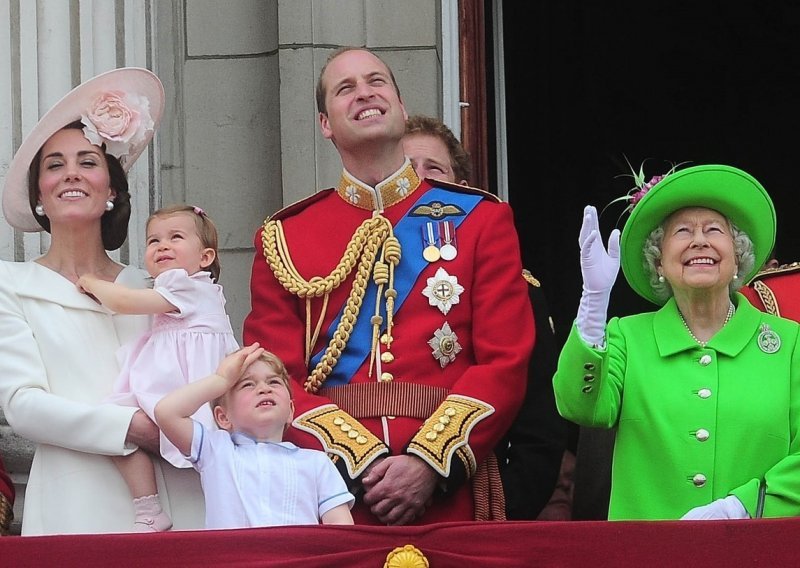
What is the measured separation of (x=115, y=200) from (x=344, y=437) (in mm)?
851

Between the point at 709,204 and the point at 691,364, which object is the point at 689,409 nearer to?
the point at 691,364

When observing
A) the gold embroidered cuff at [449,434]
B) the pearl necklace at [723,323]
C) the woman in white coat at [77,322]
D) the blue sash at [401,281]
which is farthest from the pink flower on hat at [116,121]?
the pearl necklace at [723,323]

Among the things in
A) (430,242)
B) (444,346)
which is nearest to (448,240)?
(430,242)

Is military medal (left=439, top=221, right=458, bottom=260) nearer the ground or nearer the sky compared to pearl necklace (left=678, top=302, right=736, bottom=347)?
nearer the sky

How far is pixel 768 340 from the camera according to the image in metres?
4.46

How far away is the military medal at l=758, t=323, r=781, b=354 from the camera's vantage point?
4.44m

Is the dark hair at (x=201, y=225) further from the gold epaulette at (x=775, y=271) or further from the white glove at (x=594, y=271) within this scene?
the gold epaulette at (x=775, y=271)

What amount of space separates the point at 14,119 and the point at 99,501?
175 cm

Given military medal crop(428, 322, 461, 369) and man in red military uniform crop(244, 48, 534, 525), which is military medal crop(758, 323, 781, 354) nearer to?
man in red military uniform crop(244, 48, 534, 525)

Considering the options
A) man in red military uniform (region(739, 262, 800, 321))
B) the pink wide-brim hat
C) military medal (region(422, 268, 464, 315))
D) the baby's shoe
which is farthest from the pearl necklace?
the pink wide-brim hat

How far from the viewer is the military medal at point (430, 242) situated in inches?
186

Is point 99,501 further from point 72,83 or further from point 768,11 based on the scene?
point 768,11

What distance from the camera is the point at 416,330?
183 inches

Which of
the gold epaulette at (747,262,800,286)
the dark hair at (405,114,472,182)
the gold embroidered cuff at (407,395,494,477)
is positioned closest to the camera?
the gold embroidered cuff at (407,395,494,477)
